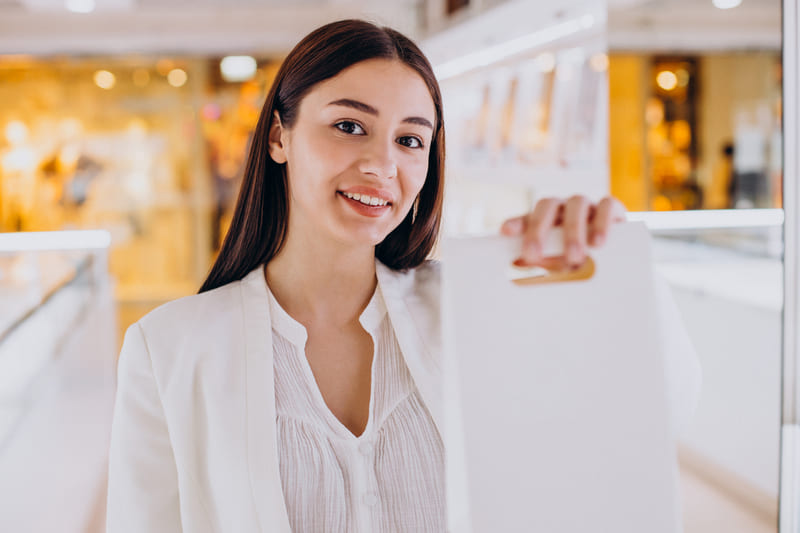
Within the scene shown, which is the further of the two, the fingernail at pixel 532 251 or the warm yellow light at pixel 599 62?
the warm yellow light at pixel 599 62

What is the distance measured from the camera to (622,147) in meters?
5.97

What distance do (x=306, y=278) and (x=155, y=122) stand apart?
5.50 meters

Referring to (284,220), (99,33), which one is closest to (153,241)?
(99,33)

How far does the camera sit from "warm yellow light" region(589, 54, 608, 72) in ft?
7.97

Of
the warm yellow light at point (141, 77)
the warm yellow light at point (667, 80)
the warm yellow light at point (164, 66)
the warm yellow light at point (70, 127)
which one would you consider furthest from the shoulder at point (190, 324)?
the warm yellow light at point (667, 80)

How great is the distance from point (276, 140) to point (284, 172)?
0.06 metres

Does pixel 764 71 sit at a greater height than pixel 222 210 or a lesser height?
greater

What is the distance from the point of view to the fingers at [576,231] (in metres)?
0.65

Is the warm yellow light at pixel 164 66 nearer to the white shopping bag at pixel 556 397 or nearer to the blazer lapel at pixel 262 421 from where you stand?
the blazer lapel at pixel 262 421

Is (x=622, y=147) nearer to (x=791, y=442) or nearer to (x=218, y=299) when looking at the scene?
(x=791, y=442)

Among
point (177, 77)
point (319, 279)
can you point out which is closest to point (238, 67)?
point (177, 77)

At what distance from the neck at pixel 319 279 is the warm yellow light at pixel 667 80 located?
5587mm

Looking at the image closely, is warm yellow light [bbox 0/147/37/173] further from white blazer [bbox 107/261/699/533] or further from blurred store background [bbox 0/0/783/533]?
white blazer [bbox 107/261/699/533]

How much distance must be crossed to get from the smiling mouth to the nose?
1.2 inches
